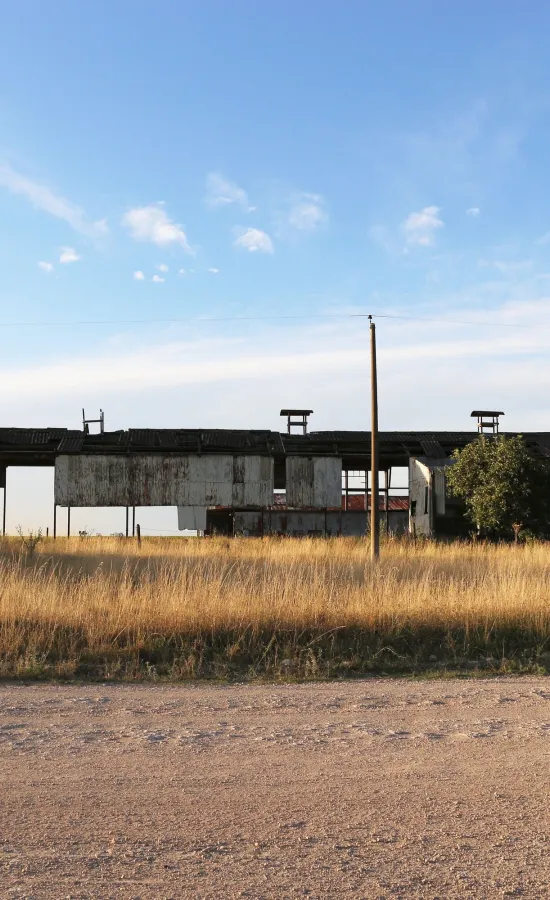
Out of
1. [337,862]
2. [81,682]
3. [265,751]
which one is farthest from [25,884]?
[81,682]

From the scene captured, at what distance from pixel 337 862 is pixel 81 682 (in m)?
4.50

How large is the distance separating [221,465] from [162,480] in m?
2.65

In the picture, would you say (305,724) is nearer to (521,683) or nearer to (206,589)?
(521,683)

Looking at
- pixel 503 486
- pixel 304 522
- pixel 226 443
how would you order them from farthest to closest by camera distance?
pixel 304 522
pixel 226 443
pixel 503 486

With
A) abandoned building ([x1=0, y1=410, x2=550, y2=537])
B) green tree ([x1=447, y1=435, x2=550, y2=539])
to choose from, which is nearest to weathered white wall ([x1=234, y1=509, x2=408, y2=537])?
abandoned building ([x1=0, y1=410, x2=550, y2=537])

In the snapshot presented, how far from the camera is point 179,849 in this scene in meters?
3.56

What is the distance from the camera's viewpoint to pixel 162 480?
34156 mm

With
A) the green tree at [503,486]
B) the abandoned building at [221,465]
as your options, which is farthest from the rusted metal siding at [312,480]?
the green tree at [503,486]

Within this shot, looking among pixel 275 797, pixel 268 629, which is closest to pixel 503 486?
pixel 268 629

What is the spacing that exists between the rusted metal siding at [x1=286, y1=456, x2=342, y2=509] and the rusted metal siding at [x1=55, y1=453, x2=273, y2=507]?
1.01 metres

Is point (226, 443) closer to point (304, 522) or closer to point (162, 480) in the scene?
point (162, 480)

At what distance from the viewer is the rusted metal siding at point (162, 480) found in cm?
3384

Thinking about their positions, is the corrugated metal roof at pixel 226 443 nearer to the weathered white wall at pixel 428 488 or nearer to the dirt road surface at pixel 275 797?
the weathered white wall at pixel 428 488

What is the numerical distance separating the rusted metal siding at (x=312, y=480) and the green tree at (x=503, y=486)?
238 inches
